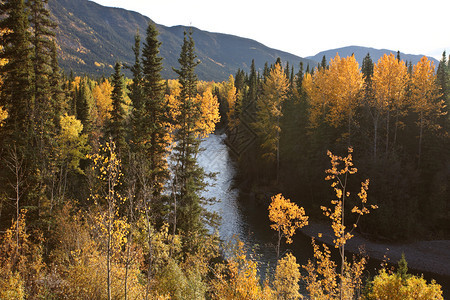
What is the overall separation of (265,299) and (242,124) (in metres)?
54.7

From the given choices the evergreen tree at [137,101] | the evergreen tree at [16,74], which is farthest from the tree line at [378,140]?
the evergreen tree at [16,74]

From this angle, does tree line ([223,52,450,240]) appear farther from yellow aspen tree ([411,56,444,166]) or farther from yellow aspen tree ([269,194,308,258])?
yellow aspen tree ([269,194,308,258])

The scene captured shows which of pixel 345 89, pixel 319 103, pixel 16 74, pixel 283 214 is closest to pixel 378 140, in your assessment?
pixel 345 89

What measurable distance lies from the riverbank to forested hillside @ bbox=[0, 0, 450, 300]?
1.41 metres

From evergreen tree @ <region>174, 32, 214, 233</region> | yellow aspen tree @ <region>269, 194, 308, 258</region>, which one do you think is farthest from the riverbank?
evergreen tree @ <region>174, 32, 214, 233</region>

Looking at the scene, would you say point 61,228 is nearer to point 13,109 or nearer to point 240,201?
point 13,109

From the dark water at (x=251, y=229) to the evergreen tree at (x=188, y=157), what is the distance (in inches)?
92.2

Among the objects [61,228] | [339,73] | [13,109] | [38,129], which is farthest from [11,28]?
[339,73]

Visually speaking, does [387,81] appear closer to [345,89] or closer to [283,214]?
[345,89]

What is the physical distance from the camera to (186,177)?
75.1ft

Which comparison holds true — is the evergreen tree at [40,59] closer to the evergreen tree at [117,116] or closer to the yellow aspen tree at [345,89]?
the evergreen tree at [117,116]

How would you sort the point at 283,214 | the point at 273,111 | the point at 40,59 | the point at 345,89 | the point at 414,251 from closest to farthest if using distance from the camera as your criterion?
the point at 40,59 → the point at 283,214 → the point at 414,251 → the point at 345,89 → the point at 273,111

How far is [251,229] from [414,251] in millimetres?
17605

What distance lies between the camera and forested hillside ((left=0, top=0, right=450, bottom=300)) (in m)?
12.8
